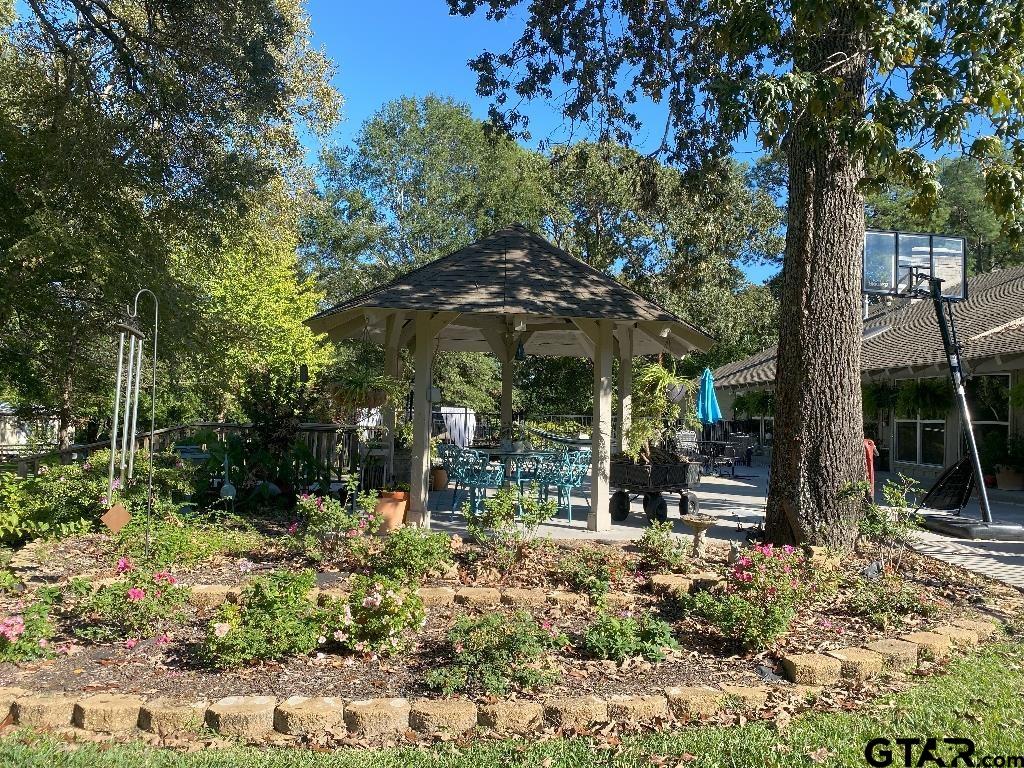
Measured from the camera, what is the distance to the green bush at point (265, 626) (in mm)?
4168

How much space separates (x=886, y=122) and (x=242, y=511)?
24.8ft

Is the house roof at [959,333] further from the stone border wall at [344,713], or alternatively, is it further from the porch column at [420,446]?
the stone border wall at [344,713]

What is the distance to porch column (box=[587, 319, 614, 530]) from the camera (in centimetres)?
841

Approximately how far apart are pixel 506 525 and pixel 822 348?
3304 mm

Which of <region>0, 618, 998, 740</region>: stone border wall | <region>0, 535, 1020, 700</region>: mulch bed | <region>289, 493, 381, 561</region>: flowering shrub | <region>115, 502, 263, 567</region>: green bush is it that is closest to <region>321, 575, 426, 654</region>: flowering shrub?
<region>0, 535, 1020, 700</region>: mulch bed

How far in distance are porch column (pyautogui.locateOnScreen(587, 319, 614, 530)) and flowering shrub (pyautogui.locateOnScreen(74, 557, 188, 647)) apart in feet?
15.3

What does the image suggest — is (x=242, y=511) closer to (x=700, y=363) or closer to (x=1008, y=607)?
(x=1008, y=607)

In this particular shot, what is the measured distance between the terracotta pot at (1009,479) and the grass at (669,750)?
11.0 m

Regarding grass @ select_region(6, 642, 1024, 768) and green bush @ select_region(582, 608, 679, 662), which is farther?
green bush @ select_region(582, 608, 679, 662)

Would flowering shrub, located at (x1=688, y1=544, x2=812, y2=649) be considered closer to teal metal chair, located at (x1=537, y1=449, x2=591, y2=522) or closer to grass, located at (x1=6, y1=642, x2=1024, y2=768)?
grass, located at (x1=6, y1=642, x2=1024, y2=768)

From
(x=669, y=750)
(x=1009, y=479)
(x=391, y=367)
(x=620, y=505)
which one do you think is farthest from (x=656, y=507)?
(x=1009, y=479)

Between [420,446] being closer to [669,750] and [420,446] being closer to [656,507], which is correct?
[656,507]

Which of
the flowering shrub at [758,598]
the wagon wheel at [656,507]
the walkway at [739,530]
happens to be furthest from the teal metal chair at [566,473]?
the flowering shrub at [758,598]

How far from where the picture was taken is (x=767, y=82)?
216 inches
